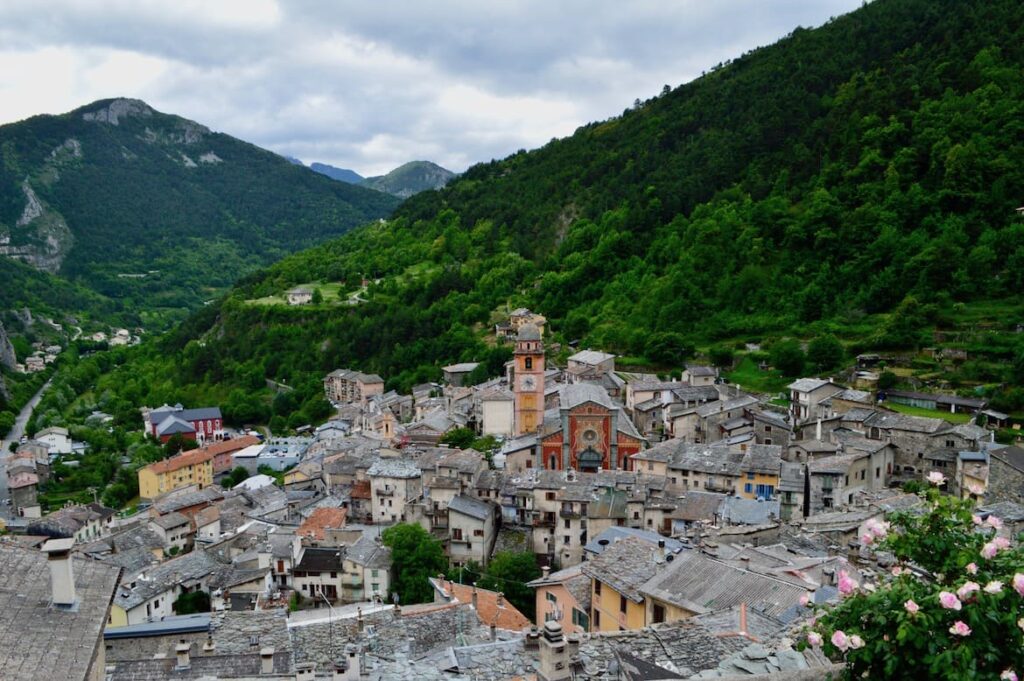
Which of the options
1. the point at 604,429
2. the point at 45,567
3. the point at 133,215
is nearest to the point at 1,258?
the point at 133,215

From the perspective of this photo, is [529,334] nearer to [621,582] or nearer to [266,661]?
[621,582]

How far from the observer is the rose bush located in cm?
564

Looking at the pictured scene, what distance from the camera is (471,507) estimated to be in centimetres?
3619

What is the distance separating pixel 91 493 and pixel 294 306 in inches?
1650

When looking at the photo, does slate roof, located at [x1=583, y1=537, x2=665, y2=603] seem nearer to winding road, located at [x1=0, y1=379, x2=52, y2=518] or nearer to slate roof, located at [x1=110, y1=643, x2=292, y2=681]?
slate roof, located at [x1=110, y1=643, x2=292, y2=681]

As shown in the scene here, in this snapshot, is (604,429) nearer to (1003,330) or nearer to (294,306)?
(1003,330)

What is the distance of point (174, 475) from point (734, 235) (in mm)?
51437

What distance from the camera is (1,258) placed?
13900 cm

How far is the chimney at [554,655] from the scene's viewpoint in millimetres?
9750

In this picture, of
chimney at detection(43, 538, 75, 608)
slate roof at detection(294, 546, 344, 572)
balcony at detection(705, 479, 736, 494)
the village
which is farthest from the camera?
balcony at detection(705, 479, 736, 494)

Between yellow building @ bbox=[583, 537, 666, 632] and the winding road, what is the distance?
47.9 meters

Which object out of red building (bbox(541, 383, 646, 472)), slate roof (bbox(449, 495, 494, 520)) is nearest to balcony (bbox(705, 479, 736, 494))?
red building (bbox(541, 383, 646, 472))

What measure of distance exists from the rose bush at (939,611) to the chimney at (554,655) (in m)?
3.97

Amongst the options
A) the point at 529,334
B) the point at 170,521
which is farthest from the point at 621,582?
the point at 170,521
